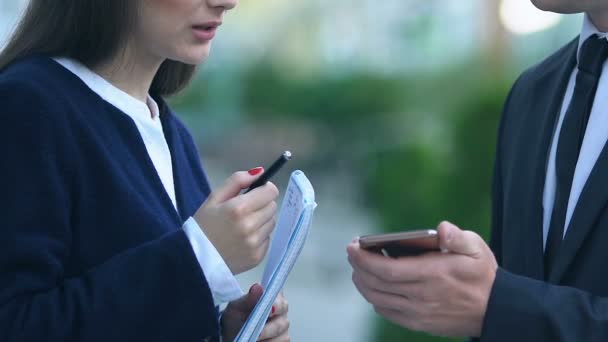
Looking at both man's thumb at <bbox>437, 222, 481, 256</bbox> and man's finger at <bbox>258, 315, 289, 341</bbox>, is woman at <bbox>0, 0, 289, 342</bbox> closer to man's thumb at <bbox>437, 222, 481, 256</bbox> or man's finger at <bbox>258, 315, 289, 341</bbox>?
man's finger at <bbox>258, 315, 289, 341</bbox>

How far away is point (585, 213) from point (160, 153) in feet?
Result: 3.00

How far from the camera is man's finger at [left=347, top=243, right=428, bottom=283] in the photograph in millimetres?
1708

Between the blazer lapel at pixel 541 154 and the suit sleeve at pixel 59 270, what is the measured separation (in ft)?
2.59

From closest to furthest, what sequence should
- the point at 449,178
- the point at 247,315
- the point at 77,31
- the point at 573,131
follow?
the point at 77,31
the point at 247,315
the point at 573,131
the point at 449,178

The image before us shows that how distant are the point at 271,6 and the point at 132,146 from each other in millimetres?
20585

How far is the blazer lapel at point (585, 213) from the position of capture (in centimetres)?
196

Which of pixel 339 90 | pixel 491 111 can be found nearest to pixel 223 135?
pixel 339 90

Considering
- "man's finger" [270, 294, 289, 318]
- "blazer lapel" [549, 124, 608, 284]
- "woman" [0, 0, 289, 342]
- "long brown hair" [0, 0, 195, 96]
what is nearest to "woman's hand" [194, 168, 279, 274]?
"woman" [0, 0, 289, 342]

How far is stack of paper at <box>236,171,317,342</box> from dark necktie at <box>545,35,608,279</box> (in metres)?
0.63

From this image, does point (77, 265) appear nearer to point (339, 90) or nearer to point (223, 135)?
point (339, 90)

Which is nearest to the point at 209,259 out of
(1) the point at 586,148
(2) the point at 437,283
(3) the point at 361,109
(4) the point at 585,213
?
(2) the point at 437,283

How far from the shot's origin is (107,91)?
6.26 ft

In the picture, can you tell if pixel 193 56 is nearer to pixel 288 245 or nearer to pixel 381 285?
pixel 288 245

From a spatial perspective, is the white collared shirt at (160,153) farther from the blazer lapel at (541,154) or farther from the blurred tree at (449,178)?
the blurred tree at (449,178)
